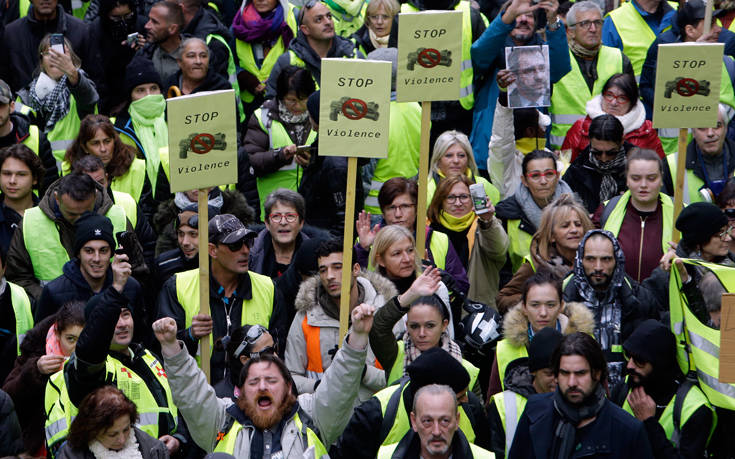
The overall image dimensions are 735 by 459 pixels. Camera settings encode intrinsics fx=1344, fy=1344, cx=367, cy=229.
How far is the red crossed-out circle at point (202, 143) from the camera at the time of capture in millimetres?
7953

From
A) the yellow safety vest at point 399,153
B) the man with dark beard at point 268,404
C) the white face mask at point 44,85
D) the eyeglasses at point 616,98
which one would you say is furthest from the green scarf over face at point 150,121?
the man with dark beard at point 268,404

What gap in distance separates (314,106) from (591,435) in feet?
13.7

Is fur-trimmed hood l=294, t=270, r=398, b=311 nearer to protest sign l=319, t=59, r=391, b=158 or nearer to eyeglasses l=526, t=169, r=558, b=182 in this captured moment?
protest sign l=319, t=59, r=391, b=158

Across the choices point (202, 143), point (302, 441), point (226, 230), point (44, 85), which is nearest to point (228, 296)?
point (226, 230)

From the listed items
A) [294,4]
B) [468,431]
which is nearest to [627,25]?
[294,4]

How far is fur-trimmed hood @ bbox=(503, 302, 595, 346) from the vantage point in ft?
25.1

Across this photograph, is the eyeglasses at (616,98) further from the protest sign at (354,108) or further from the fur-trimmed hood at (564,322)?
the fur-trimmed hood at (564,322)

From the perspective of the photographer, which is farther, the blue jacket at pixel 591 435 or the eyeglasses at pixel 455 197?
the eyeglasses at pixel 455 197

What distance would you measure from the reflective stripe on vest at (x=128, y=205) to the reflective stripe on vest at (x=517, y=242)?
2.71m

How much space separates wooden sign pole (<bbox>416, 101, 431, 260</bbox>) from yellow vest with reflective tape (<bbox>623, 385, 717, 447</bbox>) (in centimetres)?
210

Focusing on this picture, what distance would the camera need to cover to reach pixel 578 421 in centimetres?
670

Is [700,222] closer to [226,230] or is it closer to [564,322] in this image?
[564,322]

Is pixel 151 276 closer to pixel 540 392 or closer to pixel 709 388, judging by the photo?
pixel 540 392

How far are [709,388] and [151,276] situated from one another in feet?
13.5
